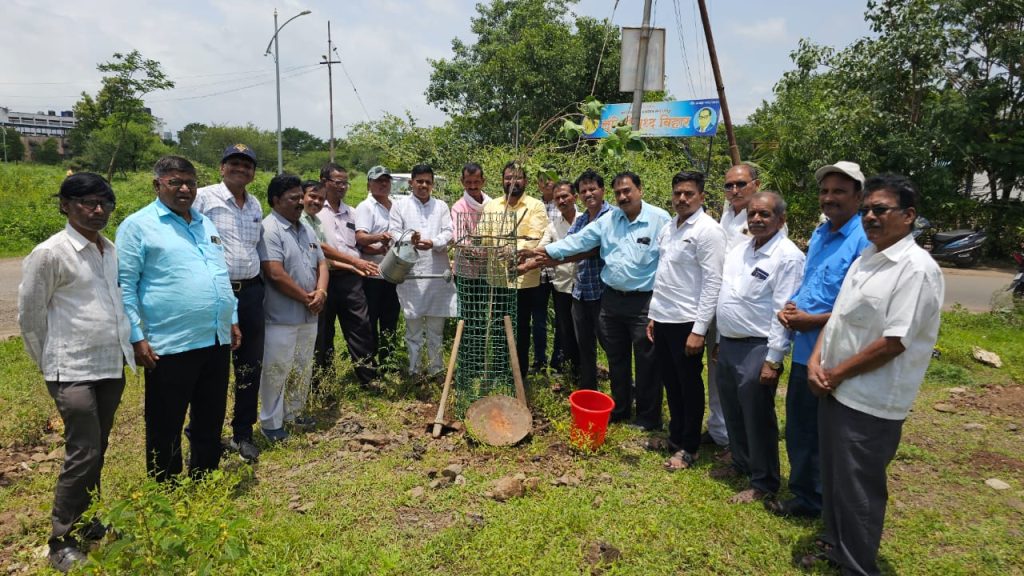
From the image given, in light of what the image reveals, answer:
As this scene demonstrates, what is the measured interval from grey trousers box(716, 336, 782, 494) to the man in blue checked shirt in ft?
9.49

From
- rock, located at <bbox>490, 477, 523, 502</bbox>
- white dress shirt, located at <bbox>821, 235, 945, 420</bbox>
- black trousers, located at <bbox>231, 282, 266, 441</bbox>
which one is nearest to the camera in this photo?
white dress shirt, located at <bbox>821, 235, 945, 420</bbox>

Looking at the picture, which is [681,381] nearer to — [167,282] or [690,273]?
[690,273]

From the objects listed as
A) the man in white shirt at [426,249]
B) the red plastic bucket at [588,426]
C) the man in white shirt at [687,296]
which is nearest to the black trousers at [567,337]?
the man in white shirt at [426,249]

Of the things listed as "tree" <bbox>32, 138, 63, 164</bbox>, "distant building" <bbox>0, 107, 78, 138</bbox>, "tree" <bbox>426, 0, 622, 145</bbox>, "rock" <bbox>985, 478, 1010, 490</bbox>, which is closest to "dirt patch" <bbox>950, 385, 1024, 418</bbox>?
"rock" <bbox>985, 478, 1010, 490</bbox>

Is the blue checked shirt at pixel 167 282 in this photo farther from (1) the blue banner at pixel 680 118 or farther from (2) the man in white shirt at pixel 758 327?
(1) the blue banner at pixel 680 118

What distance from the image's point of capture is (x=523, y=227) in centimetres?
518

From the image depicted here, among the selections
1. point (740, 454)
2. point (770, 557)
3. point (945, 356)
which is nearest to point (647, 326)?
point (740, 454)

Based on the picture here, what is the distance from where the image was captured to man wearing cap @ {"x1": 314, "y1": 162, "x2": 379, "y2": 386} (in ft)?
15.8

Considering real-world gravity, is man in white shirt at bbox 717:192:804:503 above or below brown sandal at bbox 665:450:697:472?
above

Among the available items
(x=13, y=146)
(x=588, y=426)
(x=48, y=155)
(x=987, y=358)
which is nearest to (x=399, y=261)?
(x=588, y=426)

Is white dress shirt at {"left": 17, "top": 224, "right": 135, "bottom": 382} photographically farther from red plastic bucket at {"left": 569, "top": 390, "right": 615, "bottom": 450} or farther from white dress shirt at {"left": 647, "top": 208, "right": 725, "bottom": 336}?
white dress shirt at {"left": 647, "top": 208, "right": 725, "bottom": 336}

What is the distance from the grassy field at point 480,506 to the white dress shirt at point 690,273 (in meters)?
1.05

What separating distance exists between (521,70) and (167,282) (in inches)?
663

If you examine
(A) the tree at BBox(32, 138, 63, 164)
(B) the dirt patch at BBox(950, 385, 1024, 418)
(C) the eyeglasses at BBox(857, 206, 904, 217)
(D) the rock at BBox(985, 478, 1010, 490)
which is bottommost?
(D) the rock at BBox(985, 478, 1010, 490)
